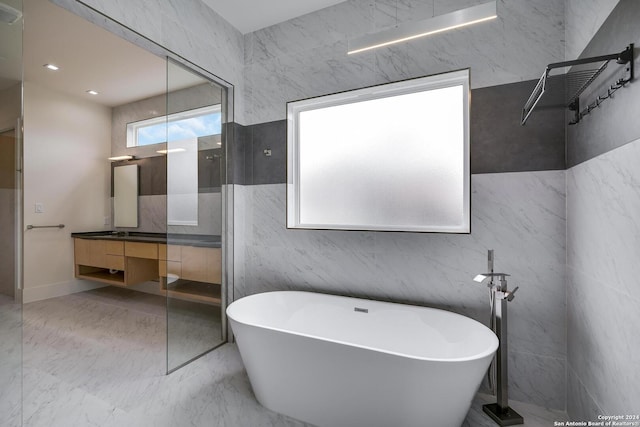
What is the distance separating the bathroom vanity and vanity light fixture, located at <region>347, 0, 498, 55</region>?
6.71ft

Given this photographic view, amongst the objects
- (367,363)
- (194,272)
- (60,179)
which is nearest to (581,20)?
(367,363)

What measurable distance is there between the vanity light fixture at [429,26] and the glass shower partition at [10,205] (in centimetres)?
202

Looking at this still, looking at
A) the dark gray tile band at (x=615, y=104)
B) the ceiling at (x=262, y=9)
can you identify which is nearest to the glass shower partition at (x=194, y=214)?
the ceiling at (x=262, y=9)

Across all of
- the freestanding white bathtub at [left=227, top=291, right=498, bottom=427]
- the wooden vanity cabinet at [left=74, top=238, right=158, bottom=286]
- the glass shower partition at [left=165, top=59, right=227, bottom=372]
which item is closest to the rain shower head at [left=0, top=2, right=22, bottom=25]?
the glass shower partition at [left=165, top=59, right=227, bottom=372]

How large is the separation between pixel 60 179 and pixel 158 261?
6.29 ft

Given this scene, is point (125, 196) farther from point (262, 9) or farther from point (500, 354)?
point (500, 354)

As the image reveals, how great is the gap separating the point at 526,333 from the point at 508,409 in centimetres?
46

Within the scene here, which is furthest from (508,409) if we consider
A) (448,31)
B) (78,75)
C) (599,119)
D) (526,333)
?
(78,75)

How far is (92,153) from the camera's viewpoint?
4418 mm

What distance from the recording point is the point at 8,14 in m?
1.34

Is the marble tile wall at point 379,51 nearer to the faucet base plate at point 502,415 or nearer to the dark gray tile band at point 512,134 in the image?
the dark gray tile band at point 512,134

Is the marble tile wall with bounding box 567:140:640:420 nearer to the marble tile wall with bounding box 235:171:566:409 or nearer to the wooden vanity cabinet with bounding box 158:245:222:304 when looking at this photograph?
the marble tile wall with bounding box 235:171:566:409

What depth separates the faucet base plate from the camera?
1.66 m

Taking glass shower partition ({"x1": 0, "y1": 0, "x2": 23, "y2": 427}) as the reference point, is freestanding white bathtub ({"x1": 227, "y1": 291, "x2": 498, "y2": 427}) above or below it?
below
